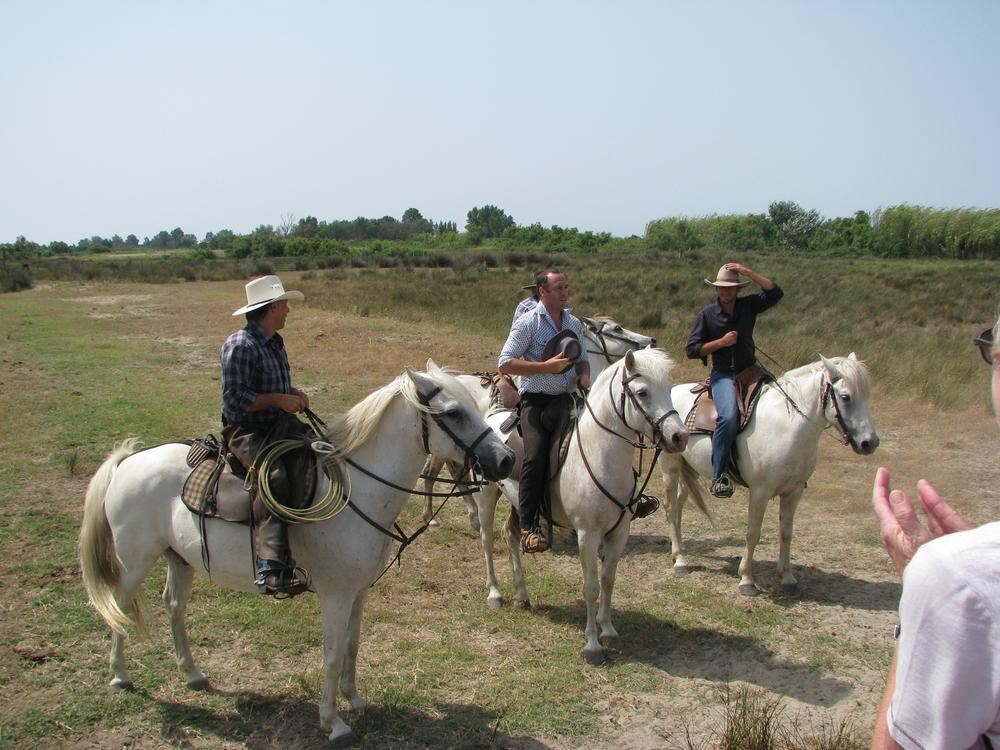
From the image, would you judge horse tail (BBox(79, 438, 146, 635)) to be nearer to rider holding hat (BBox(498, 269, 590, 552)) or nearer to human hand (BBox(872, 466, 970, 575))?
rider holding hat (BBox(498, 269, 590, 552))

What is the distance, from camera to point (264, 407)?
14.9 feet


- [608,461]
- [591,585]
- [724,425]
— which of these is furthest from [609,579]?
[724,425]

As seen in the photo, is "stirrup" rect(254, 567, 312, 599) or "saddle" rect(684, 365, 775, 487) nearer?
"stirrup" rect(254, 567, 312, 599)

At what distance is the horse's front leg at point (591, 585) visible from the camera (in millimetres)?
5766

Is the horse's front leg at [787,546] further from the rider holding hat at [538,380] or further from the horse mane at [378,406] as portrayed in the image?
the horse mane at [378,406]

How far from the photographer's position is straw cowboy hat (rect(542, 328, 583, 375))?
599 centimetres

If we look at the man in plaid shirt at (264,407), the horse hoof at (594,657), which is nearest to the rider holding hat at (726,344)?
the horse hoof at (594,657)

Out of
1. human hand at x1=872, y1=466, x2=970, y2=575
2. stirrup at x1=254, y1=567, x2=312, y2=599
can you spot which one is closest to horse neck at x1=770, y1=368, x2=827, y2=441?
stirrup at x1=254, y1=567, x2=312, y2=599

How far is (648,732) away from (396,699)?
5.48 feet

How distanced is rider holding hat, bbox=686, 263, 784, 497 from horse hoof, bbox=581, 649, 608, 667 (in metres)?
2.31

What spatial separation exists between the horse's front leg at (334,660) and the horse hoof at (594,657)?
191 centimetres

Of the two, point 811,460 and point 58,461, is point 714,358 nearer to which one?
point 811,460

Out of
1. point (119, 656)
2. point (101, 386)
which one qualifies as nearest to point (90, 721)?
point (119, 656)

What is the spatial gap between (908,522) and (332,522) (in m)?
3.63
